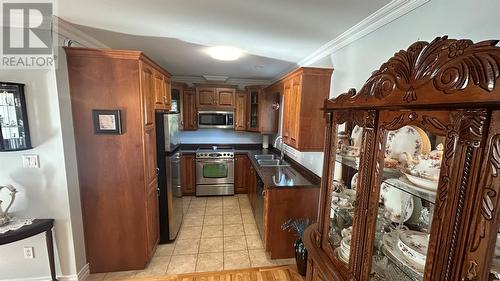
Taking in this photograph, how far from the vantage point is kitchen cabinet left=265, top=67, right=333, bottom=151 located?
2.34 m

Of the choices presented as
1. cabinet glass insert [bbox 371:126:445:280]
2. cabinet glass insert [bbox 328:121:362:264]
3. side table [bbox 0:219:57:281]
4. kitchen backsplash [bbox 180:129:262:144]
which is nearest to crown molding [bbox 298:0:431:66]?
cabinet glass insert [bbox 328:121:362:264]

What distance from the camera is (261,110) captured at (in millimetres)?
4215

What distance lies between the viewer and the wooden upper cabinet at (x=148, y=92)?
212 cm

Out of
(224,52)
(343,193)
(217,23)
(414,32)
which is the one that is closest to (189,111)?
(224,52)

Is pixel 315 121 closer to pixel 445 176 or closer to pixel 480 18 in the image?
pixel 480 18

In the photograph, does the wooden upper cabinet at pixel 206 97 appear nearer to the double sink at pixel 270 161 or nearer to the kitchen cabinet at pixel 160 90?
the kitchen cabinet at pixel 160 90

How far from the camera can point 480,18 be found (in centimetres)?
103

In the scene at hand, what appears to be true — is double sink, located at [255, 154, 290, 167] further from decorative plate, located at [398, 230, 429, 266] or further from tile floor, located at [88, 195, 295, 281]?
decorative plate, located at [398, 230, 429, 266]

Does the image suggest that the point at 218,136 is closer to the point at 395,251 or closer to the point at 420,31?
the point at 420,31

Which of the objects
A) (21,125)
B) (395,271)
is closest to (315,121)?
(395,271)

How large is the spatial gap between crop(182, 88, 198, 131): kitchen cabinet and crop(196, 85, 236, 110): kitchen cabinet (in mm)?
111

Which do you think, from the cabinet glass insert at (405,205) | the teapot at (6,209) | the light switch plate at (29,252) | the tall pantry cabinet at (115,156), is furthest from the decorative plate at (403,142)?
the light switch plate at (29,252)

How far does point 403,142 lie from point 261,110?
3.42 m

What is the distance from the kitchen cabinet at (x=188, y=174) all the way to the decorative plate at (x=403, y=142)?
384 centimetres
